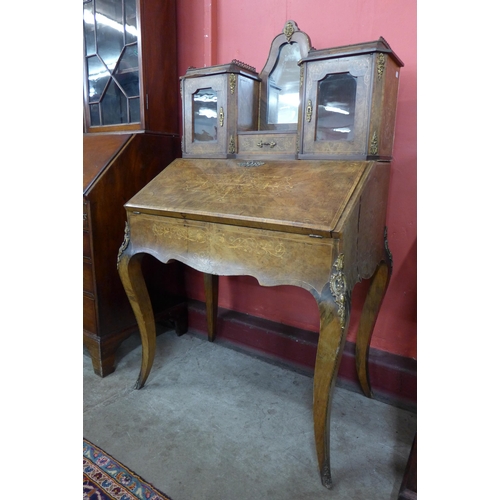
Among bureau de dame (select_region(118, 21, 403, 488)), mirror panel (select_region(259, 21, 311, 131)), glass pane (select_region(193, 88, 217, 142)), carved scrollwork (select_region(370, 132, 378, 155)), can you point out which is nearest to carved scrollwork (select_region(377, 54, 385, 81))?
bureau de dame (select_region(118, 21, 403, 488))

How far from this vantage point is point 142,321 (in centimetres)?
187

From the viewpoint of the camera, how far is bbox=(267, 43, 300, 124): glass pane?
1876mm

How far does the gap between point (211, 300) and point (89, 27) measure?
1864mm

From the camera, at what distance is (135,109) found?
2.21 meters

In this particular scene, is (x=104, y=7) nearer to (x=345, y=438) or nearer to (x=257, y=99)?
(x=257, y=99)

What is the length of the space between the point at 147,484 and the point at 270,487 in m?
0.46

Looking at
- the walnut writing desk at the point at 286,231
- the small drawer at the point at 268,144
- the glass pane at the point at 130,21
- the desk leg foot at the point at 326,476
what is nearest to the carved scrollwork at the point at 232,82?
the small drawer at the point at 268,144

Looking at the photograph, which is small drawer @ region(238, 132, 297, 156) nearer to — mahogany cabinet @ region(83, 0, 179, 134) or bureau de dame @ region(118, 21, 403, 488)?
bureau de dame @ region(118, 21, 403, 488)

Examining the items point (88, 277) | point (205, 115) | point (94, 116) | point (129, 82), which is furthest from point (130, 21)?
point (88, 277)

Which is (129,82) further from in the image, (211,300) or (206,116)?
(211,300)

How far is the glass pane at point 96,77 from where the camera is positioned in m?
2.30

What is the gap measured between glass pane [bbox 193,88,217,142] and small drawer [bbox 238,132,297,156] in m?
0.17

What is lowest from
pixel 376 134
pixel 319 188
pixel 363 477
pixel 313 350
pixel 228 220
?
pixel 363 477

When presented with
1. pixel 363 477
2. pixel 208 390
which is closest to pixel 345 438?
pixel 363 477
